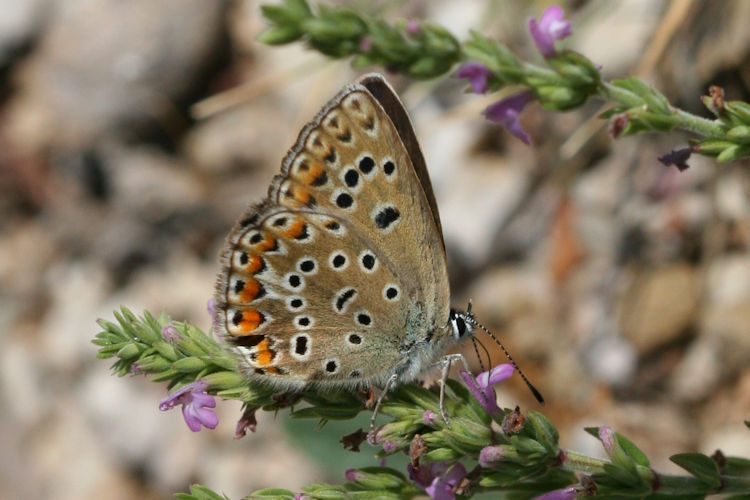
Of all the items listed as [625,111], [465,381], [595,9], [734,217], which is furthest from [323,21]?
[734,217]

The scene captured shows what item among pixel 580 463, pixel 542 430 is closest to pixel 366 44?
pixel 542 430

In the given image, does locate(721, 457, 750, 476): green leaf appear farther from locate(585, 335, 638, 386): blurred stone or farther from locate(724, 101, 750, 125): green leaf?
locate(585, 335, 638, 386): blurred stone

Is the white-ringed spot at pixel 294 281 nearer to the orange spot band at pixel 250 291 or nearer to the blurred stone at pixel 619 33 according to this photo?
the orange spot band at pixel 250 291

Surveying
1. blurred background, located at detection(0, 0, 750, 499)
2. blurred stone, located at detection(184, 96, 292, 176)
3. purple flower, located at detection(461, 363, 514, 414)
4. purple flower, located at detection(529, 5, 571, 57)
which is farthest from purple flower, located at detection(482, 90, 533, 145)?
blurred stone, located at detection(184, 96, 292, 176)

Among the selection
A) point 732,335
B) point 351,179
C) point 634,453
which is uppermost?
point 351,179

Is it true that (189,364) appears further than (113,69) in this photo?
No

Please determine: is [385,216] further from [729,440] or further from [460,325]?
[729,440]
